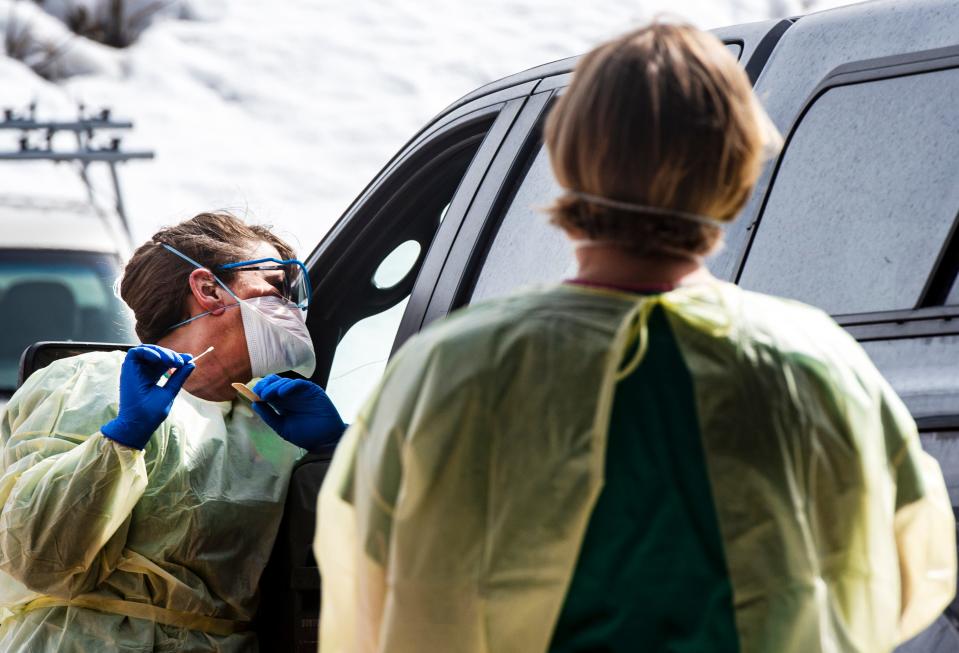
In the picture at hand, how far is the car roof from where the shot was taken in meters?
11.3

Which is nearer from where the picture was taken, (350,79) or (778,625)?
(778,625)

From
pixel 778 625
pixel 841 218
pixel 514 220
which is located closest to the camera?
pixel 778 625

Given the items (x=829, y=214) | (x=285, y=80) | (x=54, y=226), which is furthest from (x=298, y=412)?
(x=285, y=80)

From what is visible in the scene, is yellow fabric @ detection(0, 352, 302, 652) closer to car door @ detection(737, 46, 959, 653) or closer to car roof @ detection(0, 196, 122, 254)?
car door @ detection(737, 46, 959, 653)

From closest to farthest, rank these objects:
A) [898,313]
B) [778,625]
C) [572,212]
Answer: [778,625]
[572,212]
[898,313]

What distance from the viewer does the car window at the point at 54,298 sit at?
11.2m

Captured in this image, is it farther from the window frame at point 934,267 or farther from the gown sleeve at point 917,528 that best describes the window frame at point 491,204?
the gown sleeve at point 917,528

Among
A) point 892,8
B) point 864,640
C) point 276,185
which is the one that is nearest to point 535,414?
point 864,640

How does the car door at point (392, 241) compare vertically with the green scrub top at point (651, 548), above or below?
below

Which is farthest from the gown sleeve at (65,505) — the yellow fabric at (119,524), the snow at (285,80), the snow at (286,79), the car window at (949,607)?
the snow at (285,80)

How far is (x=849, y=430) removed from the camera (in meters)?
1.69

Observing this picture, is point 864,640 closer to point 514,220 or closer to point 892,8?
point 892,8

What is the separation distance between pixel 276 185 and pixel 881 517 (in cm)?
3073

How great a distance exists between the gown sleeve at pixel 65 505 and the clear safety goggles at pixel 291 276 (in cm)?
64
